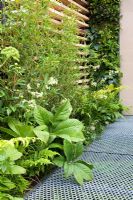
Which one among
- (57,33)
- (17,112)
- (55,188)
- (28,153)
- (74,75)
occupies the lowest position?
(55,188)

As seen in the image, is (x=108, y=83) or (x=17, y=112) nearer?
(x=17, y=112)

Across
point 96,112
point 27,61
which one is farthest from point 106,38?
point 27,61

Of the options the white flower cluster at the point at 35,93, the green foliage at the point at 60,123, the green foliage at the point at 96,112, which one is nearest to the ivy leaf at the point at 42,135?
the green foliage at the point at 60,123

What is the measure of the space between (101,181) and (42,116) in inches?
31.0

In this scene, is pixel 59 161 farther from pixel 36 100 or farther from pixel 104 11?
pixel 104 11

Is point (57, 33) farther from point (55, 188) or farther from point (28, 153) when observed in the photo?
point (55, 188)

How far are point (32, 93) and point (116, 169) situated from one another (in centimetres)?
99

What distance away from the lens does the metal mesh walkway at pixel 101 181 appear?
7.80 feet

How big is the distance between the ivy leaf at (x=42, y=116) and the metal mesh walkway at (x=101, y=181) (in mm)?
445

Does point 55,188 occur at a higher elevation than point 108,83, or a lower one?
lower

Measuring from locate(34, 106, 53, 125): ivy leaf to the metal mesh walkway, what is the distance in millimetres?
445

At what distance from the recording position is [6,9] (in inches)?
127

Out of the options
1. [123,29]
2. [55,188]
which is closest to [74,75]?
[55,188]

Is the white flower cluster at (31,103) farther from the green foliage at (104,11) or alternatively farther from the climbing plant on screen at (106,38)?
the green foliage at (104,11)
